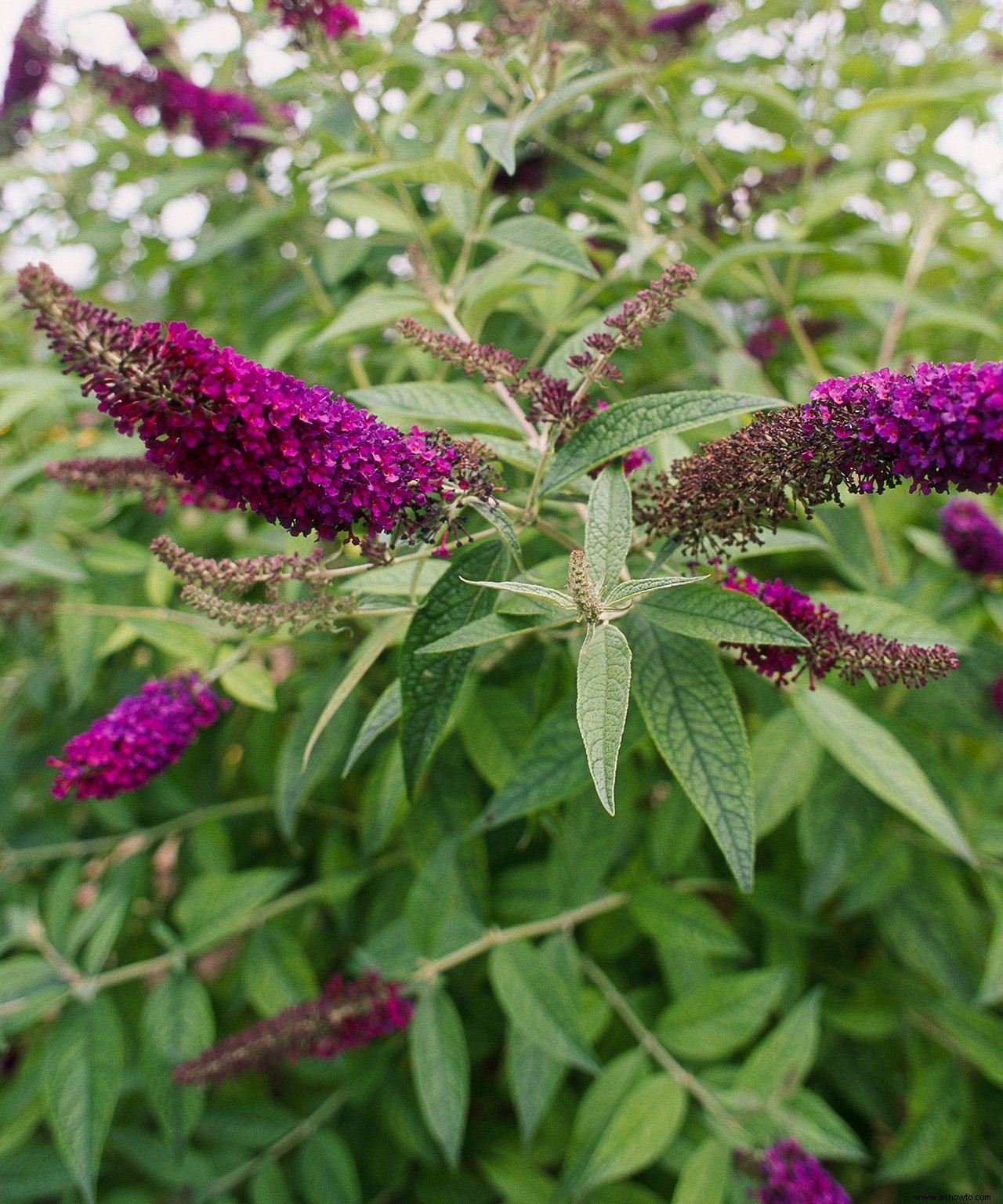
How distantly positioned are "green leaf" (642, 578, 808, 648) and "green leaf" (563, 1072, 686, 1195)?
1100 mm

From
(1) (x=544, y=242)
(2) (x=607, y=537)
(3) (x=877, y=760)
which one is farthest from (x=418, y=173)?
(3) (x=877, y=760)

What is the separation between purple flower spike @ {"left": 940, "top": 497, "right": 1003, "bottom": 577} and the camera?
5.90ft

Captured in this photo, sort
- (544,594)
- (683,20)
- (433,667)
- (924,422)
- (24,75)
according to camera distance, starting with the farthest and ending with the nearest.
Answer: (24,75) → (683,20) → (433,667) → (544,594) → (924,422)

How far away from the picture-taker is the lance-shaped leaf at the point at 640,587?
92 centimetres

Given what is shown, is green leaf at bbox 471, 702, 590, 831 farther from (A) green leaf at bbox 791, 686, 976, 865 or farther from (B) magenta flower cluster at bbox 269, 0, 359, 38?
(B) magenta flower cluster at bbox 269, 0, 359, 38

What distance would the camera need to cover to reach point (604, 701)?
0.89m

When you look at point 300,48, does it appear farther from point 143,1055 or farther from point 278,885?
point 143,1055

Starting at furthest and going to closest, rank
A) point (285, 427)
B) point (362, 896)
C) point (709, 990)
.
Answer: point (362, 896) < point (709, 990) < point (285, 427)

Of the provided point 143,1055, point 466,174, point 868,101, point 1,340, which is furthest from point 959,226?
point 1,340

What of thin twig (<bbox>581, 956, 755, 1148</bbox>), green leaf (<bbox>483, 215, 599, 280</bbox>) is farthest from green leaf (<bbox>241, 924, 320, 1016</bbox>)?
green leaf (<bbox>483, 215, 599, 280</bbox>)

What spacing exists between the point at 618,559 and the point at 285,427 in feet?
1.39

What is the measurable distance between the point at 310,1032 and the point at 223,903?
0.42m

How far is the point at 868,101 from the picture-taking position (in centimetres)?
201

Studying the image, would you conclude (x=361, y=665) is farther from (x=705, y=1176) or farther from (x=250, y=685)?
(x=705, y=1176)
